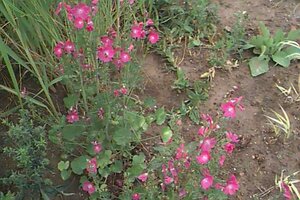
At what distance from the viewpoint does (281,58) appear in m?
2.64

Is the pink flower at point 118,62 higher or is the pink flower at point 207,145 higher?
the pink flower at point 118,62

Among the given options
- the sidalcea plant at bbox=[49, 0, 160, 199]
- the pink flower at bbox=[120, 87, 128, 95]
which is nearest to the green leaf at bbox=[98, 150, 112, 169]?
the sidalcea plant at bbox=[49, 0, 160, 199]

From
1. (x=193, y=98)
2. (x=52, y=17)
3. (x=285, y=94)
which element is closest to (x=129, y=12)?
(x=52, y=17)

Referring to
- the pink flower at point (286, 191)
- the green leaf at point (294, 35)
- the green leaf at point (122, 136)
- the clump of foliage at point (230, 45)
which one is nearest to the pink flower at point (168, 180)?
the green leaf at point (122, 136)

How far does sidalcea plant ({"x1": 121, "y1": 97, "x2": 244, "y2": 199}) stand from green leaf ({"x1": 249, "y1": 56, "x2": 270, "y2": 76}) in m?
0.75

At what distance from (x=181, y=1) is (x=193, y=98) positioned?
0.67 m

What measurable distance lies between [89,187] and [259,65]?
3.67ft

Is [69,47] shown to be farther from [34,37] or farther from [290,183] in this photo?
[290,183]

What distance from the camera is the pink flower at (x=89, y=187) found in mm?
1956

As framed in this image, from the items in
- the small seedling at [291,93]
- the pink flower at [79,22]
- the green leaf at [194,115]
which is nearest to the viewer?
the pink flower at [79,22]

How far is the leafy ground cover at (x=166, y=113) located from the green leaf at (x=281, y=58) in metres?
0.04

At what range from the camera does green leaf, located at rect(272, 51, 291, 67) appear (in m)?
2.63

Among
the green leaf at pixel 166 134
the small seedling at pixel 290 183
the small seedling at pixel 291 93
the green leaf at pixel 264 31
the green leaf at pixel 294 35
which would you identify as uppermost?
the green leaf at pixel 166 134

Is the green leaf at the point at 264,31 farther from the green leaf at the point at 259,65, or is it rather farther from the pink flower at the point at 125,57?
the pink flower at the point at 125,57
